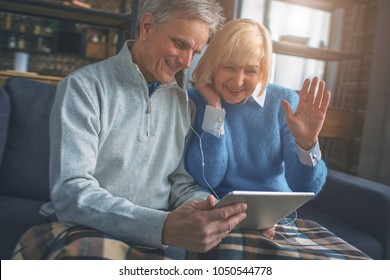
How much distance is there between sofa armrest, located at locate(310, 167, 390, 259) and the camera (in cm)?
117

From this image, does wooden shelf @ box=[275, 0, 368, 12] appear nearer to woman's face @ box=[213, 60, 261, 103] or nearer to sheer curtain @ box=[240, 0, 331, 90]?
sheer curtain @ box=[240, 0, 331, 90]

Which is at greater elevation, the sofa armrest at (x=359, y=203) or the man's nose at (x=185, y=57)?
the man's nose at (x=185, y=57)

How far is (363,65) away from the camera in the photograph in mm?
2234

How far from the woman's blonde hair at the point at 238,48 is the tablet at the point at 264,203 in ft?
1.22

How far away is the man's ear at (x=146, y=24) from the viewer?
2.92ft

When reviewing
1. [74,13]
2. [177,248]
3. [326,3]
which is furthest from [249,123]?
[326,3]

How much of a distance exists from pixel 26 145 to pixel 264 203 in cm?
73

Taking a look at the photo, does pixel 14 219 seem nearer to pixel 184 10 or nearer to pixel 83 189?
pixel 83 189

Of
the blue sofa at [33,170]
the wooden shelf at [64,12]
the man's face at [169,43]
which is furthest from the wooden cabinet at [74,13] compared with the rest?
the man's face at [169,43]

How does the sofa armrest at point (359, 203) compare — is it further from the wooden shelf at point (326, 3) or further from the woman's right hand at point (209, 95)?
the wooden shelf at point (326, 3)

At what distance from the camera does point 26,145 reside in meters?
1.14
